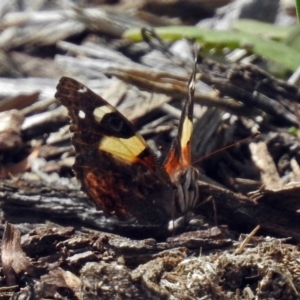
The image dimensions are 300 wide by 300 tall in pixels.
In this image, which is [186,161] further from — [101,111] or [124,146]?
[101,111]

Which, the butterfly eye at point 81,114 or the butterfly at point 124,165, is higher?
the butterfly eye at point 81,114

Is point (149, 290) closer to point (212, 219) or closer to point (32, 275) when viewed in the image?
point (32, 275)

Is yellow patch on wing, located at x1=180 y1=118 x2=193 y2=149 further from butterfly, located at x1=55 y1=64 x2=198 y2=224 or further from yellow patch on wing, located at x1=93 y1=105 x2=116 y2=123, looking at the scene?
yellow patch on wing, located at x1=93 y1=105 x2=116 y2=123

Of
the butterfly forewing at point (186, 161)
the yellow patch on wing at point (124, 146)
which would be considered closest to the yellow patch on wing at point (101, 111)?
the yellow patch on wing at point (124, 146)

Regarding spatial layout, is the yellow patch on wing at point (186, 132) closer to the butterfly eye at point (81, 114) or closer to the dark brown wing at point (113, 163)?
the dark brown wing at point (113, 163)

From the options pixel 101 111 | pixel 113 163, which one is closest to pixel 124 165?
pixel 113 163

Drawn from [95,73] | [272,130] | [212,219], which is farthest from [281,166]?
[95,73]

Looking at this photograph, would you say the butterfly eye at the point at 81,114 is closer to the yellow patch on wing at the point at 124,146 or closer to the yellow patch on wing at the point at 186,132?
the yellow patch on wing at the point at 124,146

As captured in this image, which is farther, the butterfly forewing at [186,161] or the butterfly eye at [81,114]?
the butterfly eye at [81,114]
